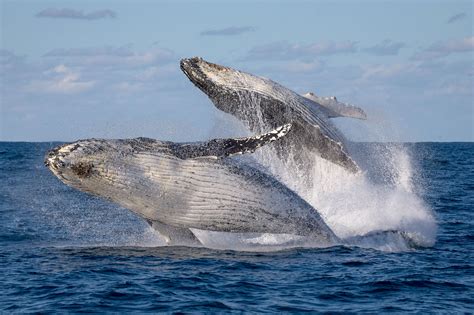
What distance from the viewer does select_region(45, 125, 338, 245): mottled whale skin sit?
51.4 ft

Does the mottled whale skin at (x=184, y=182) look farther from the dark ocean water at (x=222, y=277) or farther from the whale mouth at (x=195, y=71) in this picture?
the whale mouth at (x=195, y=71)

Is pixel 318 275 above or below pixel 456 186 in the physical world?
below

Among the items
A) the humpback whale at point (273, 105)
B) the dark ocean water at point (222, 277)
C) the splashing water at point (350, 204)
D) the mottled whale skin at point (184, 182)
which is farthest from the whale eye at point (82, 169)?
the humpback whale at point (273, 105)

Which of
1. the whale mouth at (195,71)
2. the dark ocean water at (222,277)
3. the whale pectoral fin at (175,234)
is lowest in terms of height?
the dark ocean water at (222,277)

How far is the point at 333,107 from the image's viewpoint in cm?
1834

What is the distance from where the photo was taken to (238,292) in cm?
1322

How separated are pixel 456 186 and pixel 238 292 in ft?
87.1

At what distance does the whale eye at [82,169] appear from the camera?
15548 mm

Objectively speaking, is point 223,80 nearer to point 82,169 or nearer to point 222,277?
point 82,169

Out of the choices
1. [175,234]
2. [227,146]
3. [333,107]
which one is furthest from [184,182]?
[333,107]

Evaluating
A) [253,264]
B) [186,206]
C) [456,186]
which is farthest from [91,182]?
[456,186]

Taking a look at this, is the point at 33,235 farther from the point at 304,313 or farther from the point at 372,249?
the point at 304,313

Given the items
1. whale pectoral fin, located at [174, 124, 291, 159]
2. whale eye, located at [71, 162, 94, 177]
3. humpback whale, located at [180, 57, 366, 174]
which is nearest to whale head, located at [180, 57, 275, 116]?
humpback whale, located at [180, 57, 366, 174]

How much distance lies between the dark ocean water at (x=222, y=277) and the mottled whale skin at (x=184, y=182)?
674 mm
